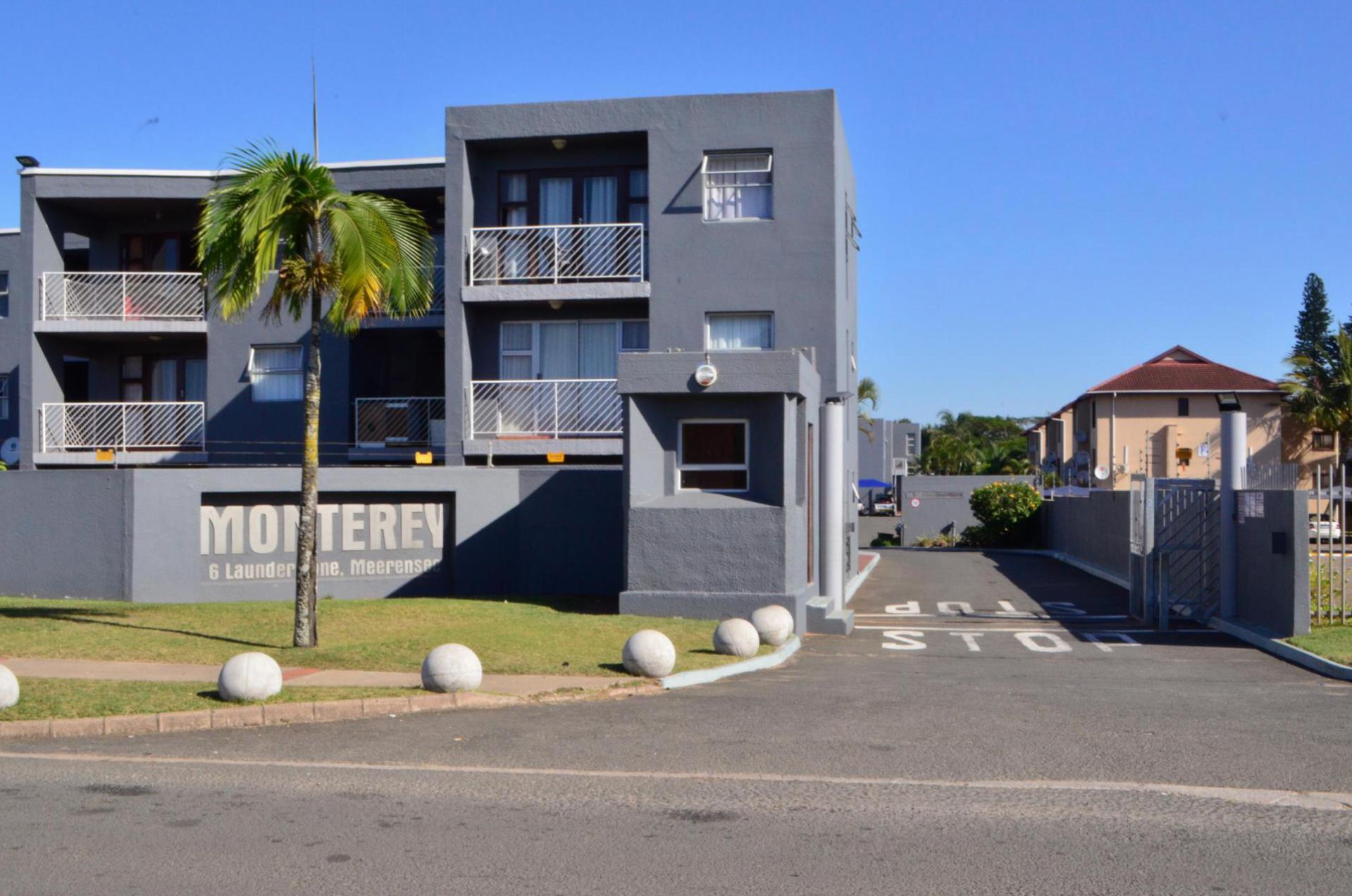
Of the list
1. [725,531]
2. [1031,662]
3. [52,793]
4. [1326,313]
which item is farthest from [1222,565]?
[1326,313]

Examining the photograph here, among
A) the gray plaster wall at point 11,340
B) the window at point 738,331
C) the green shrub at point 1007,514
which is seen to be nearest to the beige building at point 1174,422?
the green shrub at point 1007,514

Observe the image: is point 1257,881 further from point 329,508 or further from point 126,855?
point 329,508

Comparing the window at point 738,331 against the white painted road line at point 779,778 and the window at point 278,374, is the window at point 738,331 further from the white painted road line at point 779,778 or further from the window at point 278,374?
the white painted road line at point 779,778

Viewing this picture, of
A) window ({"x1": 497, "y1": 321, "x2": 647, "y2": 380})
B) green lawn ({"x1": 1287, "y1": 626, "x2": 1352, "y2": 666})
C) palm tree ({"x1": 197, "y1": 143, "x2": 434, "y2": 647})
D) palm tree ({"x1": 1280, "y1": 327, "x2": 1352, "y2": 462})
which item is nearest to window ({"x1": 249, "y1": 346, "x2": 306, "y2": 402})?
window ({"x1": 497, "y1": 321, "x2": 647, "y2": 380})

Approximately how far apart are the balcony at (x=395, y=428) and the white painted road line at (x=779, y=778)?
1659 cm

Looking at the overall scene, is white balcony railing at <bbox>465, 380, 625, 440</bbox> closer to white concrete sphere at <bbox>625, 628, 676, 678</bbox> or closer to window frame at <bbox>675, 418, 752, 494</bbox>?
window frame at <bbox>675, 418, 752, 494</bbox>

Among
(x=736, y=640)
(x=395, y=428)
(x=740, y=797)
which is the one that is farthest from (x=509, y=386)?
(x=740, y=797)

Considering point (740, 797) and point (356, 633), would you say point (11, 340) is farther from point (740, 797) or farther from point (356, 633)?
point (740, 797)

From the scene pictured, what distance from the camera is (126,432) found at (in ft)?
90.5

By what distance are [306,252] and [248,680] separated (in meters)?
5.88

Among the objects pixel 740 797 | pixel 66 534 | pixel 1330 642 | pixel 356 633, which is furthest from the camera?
pixel 66 534

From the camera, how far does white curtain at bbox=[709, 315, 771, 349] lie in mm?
24609

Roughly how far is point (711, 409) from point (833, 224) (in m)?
6.07

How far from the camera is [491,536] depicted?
2322 centimetres
